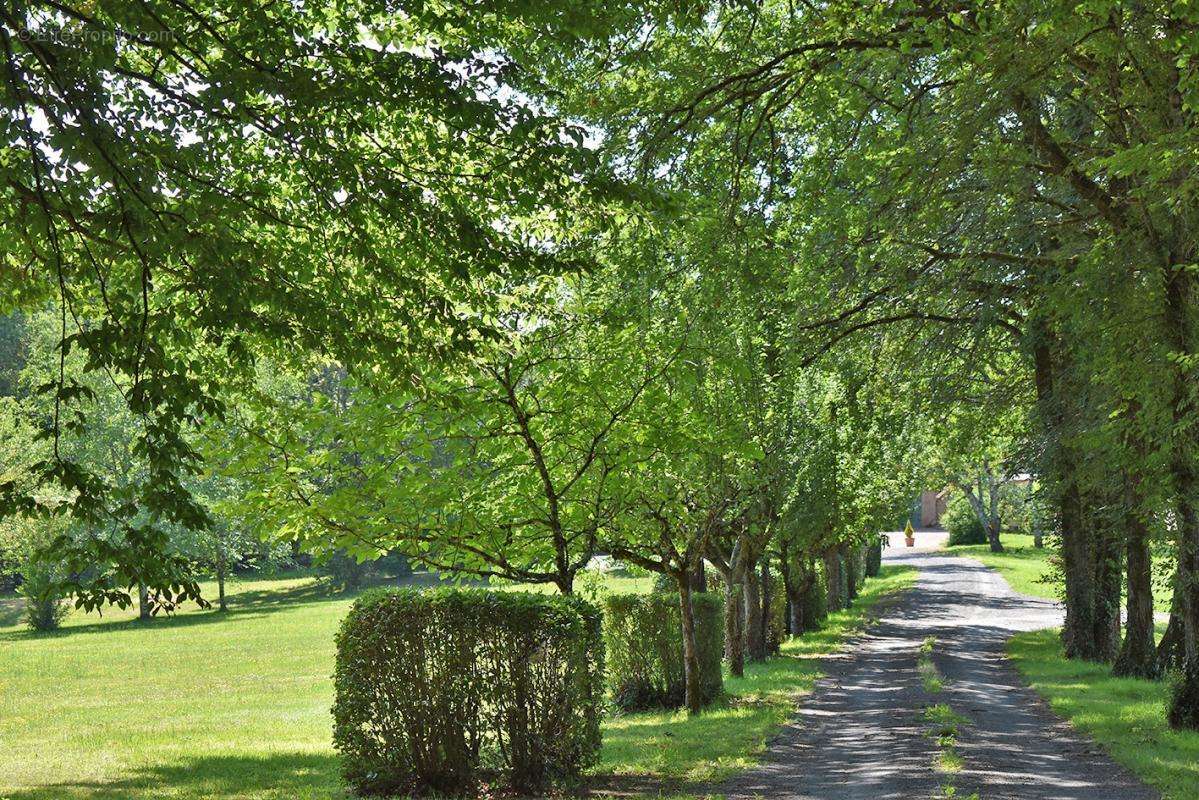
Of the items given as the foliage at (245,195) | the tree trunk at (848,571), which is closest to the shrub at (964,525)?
the tree trunk at (848,571)

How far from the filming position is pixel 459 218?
9016mm

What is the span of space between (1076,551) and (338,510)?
15.6 m

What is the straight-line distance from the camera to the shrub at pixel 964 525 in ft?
264

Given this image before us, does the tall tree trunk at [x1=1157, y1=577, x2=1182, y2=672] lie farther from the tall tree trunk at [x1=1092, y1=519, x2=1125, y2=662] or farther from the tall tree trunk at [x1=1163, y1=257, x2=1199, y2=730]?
the tall tree trunk at [x1=1163, y1=257, x2=1199, y2=730]

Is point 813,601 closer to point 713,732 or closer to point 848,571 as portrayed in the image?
Answer: point 848,571

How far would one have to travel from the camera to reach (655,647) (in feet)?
58.1

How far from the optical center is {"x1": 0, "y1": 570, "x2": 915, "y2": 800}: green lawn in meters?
12.4

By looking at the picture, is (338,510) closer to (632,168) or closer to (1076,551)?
(632,168)

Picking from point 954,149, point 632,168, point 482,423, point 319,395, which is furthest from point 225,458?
point 954,149

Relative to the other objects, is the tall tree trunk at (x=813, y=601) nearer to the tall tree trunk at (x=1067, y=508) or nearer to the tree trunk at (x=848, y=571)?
the tree trunk at (x=848, y=571)

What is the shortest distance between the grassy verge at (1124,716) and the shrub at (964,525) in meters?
58.8

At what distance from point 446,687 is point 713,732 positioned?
198 inches

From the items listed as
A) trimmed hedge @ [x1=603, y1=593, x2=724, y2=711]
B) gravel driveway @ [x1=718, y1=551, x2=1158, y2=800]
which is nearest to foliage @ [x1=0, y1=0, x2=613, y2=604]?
gravel driveway @ [x1=718, y1=551, x2=1158, y2=800]

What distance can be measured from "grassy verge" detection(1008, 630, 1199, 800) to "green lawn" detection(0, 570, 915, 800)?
3772 mm
